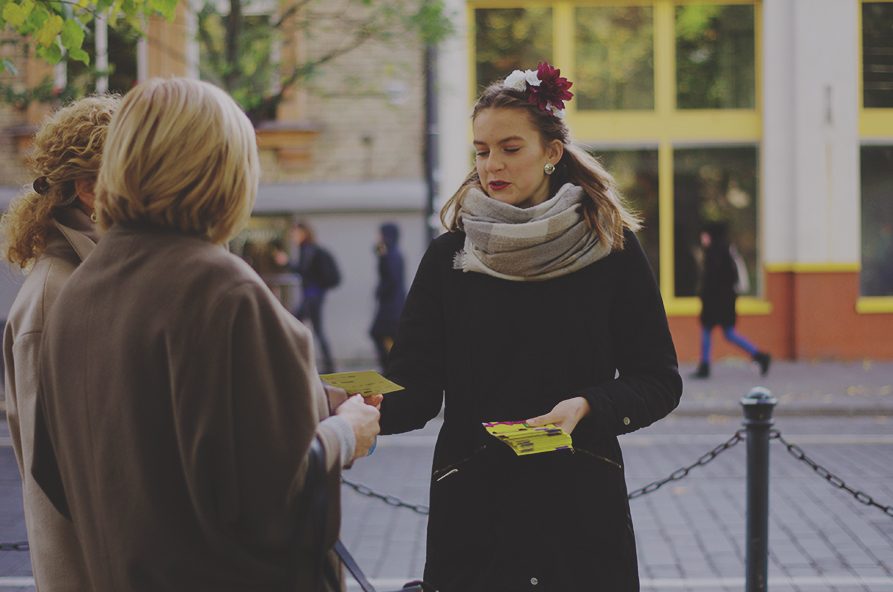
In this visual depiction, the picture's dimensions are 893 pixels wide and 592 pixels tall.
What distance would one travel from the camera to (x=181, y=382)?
1.67m

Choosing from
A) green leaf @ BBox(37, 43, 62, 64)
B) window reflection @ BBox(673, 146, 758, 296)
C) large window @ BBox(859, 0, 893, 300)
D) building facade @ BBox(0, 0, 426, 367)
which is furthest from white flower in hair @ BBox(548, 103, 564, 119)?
large window @ BBox(859, 0, 893, 300)

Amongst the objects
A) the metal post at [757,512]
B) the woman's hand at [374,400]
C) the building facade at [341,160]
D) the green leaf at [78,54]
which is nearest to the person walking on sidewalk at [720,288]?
the building facade at [341,160]

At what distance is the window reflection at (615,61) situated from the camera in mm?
14516

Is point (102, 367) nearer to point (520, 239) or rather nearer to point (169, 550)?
point (169, 550)

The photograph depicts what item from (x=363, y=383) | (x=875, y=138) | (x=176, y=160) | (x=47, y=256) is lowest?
(x=363, y=383)

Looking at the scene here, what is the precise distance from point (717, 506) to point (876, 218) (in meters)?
9.43

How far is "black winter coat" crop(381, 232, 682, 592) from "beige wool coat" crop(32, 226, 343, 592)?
2.25 ft

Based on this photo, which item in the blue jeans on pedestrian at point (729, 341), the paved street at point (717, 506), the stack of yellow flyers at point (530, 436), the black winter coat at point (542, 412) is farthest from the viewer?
the blue jeans on pedestrian at point (729, 341)

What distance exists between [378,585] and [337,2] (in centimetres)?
1068

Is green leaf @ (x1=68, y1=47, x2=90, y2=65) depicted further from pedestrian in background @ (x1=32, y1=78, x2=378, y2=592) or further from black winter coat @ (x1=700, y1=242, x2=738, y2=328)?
black winter coat @ (x1=700, y1=242, x2=738, y2=328)

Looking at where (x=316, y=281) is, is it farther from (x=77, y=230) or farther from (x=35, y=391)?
(x=35, y=391)

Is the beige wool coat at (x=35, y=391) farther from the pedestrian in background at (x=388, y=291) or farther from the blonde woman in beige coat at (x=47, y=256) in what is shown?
the pedestrian in background at (x=388, y=291)

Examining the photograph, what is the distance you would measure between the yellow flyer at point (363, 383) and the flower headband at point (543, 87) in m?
0.83

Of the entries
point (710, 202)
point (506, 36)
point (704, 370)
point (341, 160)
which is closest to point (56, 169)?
point (704, 370)
